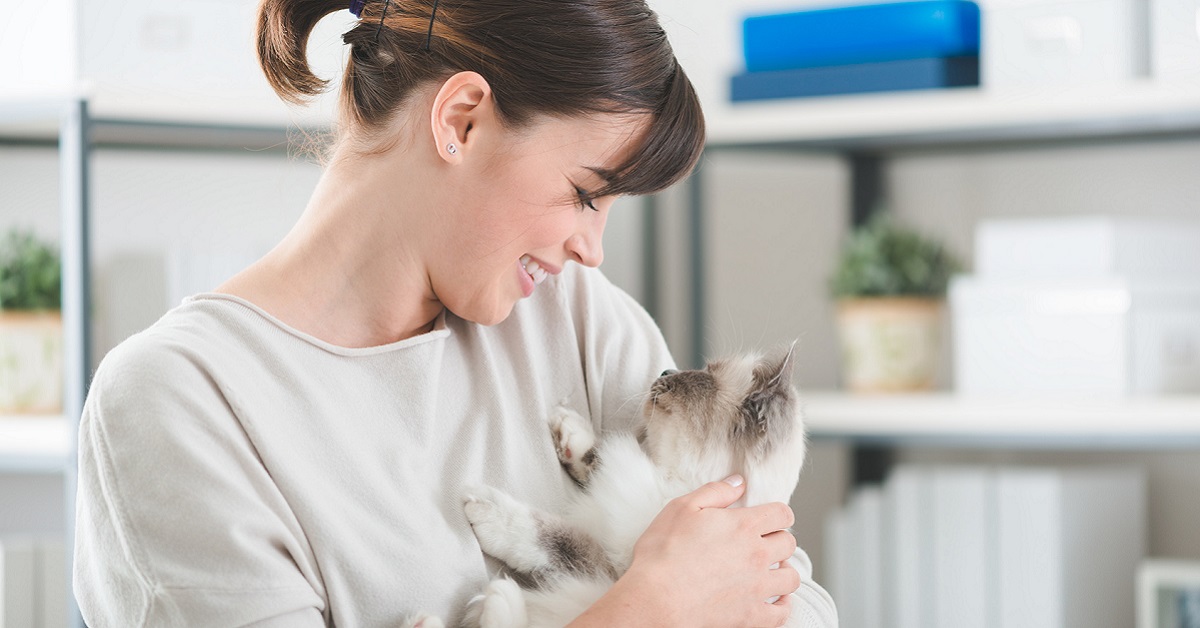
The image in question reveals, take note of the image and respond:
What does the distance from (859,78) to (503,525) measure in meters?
1.28

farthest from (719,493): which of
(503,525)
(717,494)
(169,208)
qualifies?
(169,208)

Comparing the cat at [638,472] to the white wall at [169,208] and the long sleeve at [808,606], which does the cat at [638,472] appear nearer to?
the long sleeve at [808,606]

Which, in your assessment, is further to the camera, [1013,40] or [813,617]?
[1013,40]

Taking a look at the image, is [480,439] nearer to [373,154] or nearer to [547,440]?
[547,440]

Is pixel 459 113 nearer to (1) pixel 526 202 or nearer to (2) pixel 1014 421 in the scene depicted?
(1) pixel 526 202

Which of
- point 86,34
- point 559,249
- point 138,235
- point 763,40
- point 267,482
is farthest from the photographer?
point 138,235

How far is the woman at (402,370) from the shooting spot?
1.03m

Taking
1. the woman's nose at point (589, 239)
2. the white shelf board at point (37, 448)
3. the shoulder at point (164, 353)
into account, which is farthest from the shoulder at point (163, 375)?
the white shelf board at point (37, 448)

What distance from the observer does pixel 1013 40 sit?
205 cm

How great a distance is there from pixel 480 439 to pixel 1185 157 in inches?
69.9

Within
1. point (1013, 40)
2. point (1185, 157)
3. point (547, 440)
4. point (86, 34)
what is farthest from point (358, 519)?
point (1185, 157)

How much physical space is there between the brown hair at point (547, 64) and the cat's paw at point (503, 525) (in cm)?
35

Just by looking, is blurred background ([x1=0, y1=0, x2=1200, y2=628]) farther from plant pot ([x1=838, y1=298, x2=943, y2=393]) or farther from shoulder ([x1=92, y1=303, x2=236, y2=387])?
shoulder ([x1=92, y1=303, x2=236, y2=387])

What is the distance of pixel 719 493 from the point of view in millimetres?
1209
